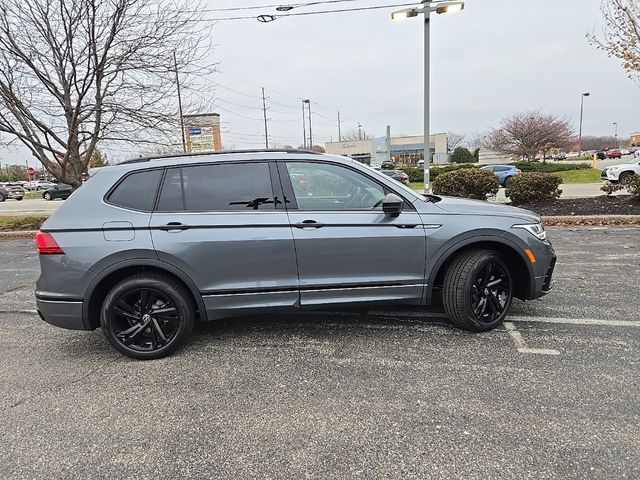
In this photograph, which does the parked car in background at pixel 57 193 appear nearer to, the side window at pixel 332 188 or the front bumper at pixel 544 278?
the side window at pixel 332 188

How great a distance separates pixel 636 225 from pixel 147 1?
13.0 meters

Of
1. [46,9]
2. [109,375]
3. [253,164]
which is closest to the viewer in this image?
[109,375]

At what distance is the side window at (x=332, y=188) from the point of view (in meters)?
3.59

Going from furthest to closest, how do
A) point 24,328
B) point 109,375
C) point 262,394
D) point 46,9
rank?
point 46,9 < point 24,328 < point 109,375 < point 262,394

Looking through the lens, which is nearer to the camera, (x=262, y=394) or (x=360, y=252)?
(x=262, y=394)

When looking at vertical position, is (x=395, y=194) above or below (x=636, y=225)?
above

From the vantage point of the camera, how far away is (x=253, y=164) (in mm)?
3594

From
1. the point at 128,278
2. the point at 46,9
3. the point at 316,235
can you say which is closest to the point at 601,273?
the point at 316,235

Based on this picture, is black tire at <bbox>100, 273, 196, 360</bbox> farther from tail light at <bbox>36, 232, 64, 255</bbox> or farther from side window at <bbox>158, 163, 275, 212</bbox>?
side window at <bbox>158, 163, 275, 212</bbox>

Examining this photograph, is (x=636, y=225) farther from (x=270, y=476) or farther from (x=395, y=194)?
(x=270, y=476)

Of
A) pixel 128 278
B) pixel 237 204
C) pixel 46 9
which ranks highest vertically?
pixel 46 9

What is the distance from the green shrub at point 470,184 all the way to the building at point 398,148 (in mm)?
60366

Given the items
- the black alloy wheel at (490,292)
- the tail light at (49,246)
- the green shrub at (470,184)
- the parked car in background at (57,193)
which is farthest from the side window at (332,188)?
the parked car in background at (57,193)

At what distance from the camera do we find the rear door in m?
3.40
